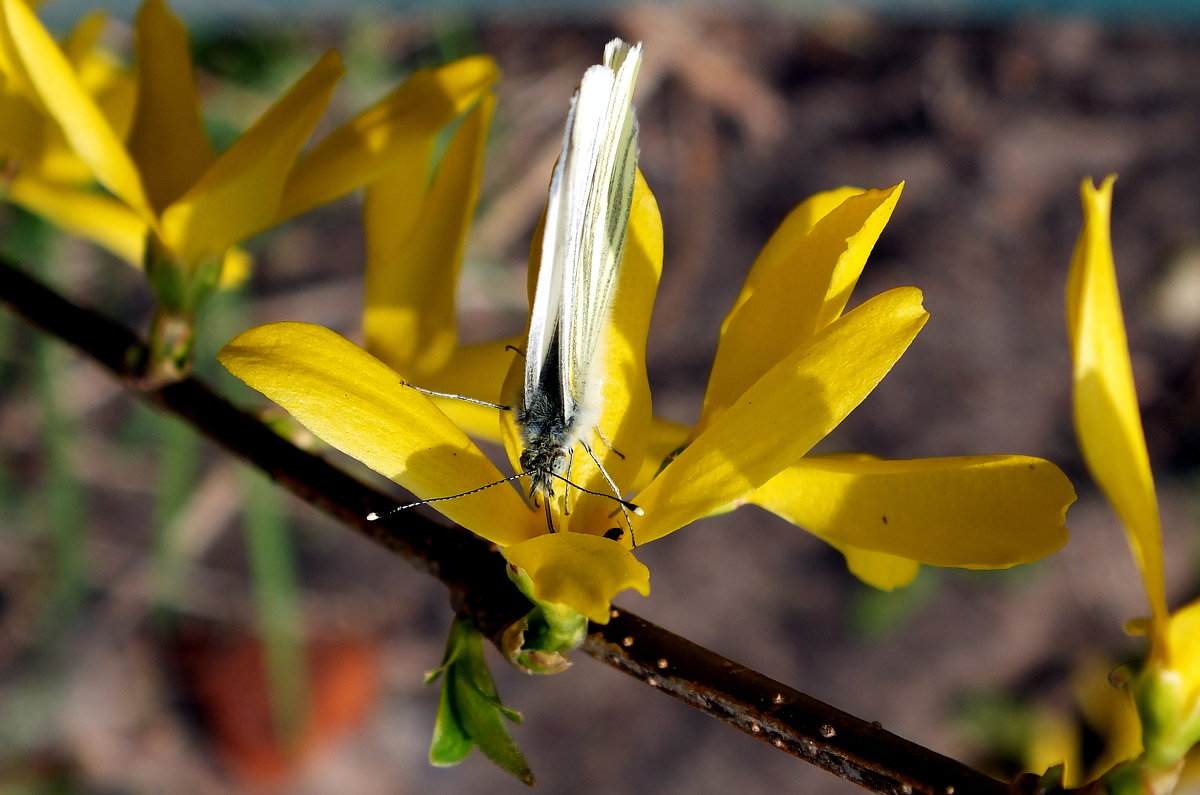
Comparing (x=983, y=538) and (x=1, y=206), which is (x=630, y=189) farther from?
(x=1, y=206)

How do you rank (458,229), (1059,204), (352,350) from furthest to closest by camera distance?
1. (1059,204)
2. (458,229)
3. (352,350)

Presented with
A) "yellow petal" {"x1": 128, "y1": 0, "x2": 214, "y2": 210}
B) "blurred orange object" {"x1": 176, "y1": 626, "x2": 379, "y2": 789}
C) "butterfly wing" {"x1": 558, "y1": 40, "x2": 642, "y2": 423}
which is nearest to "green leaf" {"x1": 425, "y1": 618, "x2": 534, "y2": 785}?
"butterfly wing" {"x1": 558, "y1": 40, "x2": 642, "y2": 423}

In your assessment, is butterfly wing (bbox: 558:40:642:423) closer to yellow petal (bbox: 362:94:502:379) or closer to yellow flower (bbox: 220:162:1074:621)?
yellow flower (bbox: 220:162:1074:621)

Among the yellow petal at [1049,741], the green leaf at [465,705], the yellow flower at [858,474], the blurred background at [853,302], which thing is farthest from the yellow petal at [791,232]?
the yellow petal at [1049,741]

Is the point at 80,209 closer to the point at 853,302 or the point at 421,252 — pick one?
the point at 421,252

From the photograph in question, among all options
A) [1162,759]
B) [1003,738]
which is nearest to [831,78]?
[1003,738]

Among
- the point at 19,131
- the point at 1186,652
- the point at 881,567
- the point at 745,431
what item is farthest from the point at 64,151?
the point at 1186,652
